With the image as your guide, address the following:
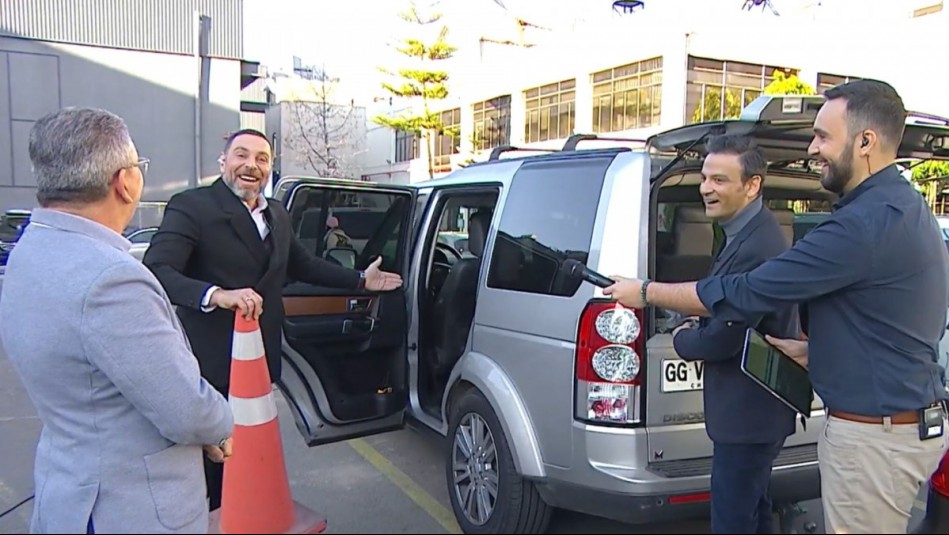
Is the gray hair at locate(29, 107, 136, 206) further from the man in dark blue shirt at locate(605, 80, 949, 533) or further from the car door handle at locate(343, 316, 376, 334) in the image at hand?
the car door handle at locate(343, 316, 376, 334)

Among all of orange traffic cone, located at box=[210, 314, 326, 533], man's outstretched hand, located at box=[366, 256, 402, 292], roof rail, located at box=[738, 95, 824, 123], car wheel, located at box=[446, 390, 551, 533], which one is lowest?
car wheel, located at box=[446, 390, 551, 533]

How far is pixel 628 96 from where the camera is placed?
24.8 m

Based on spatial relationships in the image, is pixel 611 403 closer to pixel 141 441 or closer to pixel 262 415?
pixel 262 415

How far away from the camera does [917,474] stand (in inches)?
82.9

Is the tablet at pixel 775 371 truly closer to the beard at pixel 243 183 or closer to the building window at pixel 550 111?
the beard at pixel 243 183

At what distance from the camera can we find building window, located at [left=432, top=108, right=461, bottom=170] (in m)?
35.2

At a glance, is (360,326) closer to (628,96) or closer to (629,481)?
(629,481)

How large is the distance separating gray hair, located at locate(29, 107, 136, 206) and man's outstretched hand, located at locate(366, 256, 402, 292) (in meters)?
2.08

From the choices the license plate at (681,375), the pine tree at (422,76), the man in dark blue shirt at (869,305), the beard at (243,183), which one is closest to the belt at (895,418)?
the man in dark blue shirt at (869,305)

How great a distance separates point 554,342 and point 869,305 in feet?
4.09

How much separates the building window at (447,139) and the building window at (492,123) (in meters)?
1.60

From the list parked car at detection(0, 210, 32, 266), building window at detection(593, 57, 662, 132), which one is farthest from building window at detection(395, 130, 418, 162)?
parked car at detection(0, 210, 32, 266)

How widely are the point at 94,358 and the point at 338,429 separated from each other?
2432 millimetres

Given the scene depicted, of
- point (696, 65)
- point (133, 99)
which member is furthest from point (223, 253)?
point (133, 99)
